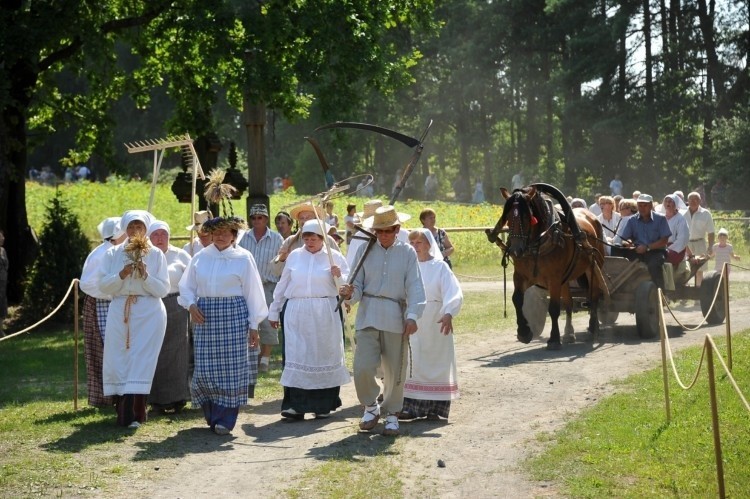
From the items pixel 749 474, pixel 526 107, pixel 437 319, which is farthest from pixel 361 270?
pixel 526 107

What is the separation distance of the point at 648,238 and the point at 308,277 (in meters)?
7.61

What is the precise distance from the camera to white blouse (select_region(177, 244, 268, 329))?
34.7 ft

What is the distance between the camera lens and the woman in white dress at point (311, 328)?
433 inches

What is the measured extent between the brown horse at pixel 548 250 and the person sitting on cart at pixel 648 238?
1045 mm

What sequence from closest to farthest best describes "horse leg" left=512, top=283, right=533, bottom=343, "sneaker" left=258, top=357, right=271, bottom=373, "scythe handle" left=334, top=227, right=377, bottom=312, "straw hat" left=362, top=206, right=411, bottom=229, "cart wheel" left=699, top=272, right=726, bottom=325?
"straw hat" left=362, top=206, right=411, bottom=229
"scythe handle" left=334, top=227, right=377, bottom=312
"sneaker" left=258, top=357, right=271, bottom=373
"horse leg" left=512, top=283, right=533, bottom=343
"cart wheel" left=699, top=272, right=726, bottom=325

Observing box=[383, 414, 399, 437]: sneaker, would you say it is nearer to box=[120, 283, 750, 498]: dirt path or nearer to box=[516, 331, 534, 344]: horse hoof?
box=[120, 283, 750, 498]: dirt path

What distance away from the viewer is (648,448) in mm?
9055

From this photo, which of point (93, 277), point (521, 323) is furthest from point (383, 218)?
point (521, 323)

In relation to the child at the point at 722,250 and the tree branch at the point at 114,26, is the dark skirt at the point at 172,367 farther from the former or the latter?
the child at the point at 722,250

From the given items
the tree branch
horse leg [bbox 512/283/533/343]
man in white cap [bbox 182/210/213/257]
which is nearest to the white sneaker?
man in white cap [bbox 182/210/213/257]

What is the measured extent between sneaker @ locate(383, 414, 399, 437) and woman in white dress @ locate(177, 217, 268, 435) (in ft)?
4.35

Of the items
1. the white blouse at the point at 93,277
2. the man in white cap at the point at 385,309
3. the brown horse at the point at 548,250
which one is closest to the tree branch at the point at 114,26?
the brown horse at the point at 548,250

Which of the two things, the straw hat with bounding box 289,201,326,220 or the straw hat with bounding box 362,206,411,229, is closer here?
the straw hat with bounding box 362,206,411,229

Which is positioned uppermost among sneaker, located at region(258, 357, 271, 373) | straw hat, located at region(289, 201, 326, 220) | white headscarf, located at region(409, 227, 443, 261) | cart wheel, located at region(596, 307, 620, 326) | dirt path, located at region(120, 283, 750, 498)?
straw hat, located at region(289, 201, 326, 220)
